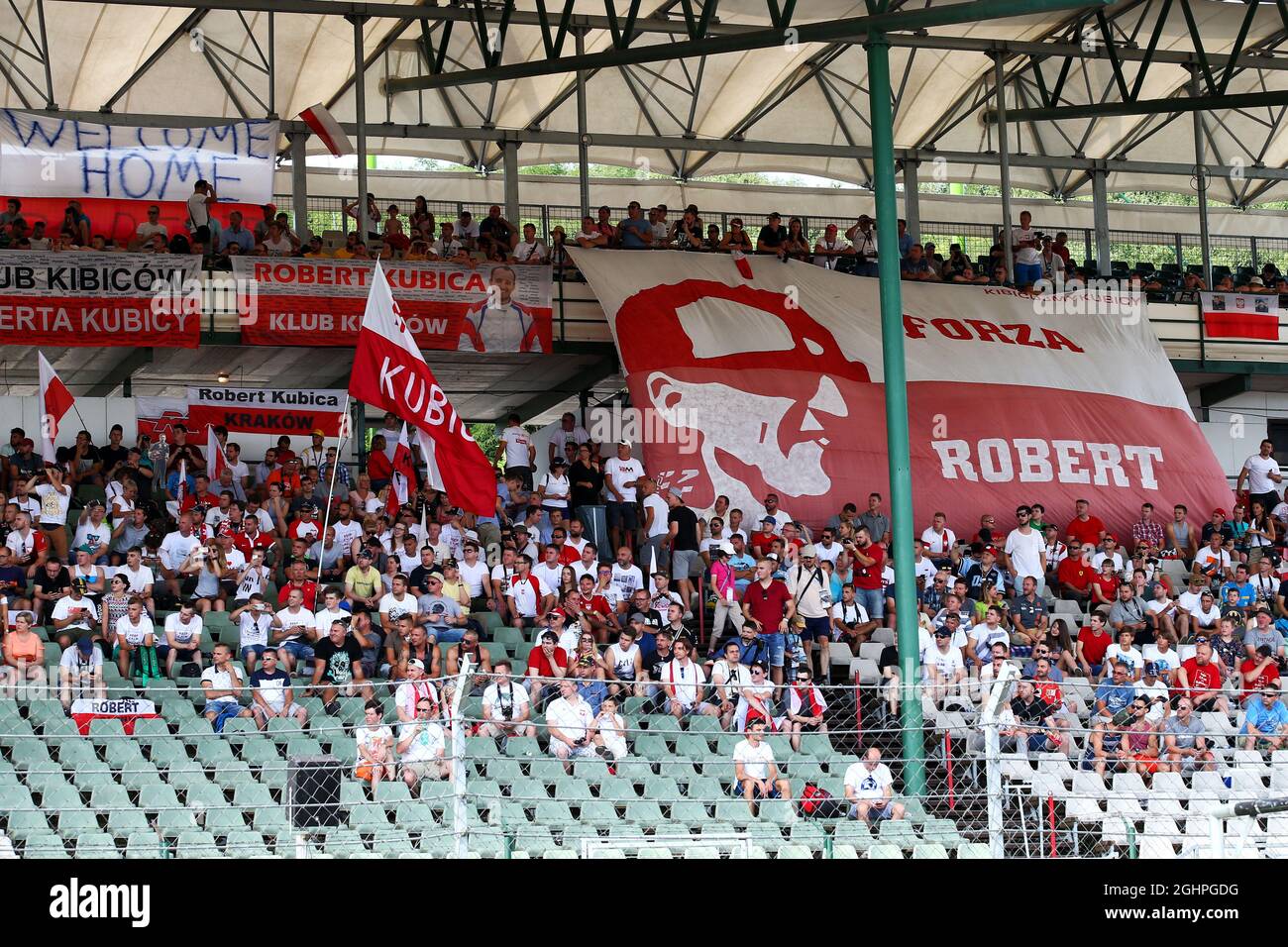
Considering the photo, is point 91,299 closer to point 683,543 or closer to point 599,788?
point 683,543

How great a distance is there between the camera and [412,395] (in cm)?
1390

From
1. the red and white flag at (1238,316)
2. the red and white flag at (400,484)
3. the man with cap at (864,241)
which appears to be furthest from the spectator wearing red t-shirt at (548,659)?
the red and white flag at (1238,316)

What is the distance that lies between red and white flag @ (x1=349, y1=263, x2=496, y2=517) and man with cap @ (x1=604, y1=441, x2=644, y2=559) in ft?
12.5

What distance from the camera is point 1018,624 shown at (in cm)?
1652

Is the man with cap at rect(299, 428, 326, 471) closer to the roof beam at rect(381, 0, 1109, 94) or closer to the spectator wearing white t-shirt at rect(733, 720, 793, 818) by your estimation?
the roof beam at rect(381, 0, 1109, 94)

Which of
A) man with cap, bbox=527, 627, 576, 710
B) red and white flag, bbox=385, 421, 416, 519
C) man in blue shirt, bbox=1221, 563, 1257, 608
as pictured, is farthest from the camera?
man in blue shirt, bbox=1221, 563, 1257, 608

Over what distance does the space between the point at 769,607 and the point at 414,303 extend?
22.4 feet

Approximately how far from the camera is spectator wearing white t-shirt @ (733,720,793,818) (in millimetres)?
10875

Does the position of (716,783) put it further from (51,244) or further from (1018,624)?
(51,244)

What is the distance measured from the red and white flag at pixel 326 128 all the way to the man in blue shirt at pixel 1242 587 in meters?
11.6

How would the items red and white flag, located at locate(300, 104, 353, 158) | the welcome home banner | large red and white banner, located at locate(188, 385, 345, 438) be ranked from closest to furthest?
the welcome home banner < red and white flag, located at locate(300, 104, 353, 158) < large red and white banner, located at locate(188, 385, 345, 438)

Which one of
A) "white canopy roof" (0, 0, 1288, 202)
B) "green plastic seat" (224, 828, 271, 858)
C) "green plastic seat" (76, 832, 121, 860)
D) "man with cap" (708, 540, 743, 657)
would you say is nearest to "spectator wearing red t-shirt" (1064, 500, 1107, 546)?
"man with cap" (708, 540, 743, 657)
